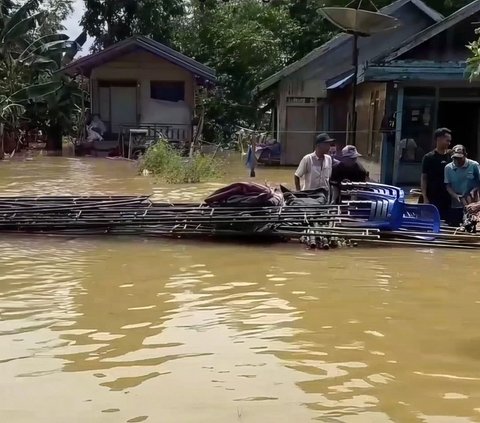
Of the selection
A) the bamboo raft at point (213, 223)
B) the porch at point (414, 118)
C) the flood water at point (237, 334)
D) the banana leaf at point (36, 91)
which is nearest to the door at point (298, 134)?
the porch at point (414, 118)

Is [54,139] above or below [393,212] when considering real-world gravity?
above

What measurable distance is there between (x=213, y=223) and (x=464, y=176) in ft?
10.0

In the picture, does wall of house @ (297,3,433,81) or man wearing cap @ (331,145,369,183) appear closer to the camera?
man wearing cap @ (331,145,369,183)

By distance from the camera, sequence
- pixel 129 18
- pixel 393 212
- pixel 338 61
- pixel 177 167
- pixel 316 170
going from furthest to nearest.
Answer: pixel 129 18, pixel 338 61, pixel 177 167, pixel 316 170, pixel 393 212

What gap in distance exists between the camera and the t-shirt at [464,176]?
882 cm

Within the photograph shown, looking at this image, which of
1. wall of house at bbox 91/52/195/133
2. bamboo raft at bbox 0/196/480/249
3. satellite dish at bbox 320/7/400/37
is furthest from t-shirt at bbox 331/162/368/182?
wall of house at bbox 91/52/195/133

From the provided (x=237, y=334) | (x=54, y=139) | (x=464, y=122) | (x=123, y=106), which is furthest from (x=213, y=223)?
(x=54, y=139)

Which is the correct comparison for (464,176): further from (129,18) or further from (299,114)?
(129,18)

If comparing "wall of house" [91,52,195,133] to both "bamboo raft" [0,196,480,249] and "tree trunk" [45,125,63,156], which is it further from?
"bamboo raft" [0,196,480,249]

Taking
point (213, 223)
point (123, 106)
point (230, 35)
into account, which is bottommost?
point (213, 223)

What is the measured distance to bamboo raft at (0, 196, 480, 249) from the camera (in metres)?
8.78

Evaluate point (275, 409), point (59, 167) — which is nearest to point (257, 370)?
point (275, 409)

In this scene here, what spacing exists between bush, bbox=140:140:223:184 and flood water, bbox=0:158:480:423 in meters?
8.13

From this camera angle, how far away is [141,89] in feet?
89.8
